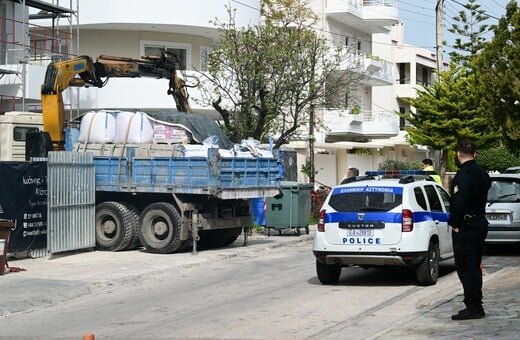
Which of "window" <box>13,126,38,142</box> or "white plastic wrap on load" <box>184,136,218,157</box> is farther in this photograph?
"window" <box>13,126,38,142</box>

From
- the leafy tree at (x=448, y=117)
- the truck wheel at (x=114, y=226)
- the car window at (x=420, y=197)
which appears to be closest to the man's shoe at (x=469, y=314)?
the car window at (x=420, y=197)

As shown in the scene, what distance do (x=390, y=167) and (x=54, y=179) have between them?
90.8 feet

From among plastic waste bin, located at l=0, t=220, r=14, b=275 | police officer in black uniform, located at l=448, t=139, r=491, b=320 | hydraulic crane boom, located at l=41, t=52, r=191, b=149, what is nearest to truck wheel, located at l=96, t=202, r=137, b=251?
hydraulic crane boom, located at l=41, t=52, r=191, b=149

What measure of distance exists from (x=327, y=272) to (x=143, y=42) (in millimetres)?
21788

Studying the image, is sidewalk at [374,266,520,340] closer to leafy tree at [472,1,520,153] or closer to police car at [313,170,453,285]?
police car at [313,170,453,285]

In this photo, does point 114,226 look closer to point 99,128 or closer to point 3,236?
point 99,128

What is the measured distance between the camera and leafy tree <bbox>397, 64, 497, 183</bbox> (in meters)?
34.0

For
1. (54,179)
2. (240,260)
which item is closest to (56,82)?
(54,179)

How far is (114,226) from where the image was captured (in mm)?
19625

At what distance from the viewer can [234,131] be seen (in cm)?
2803

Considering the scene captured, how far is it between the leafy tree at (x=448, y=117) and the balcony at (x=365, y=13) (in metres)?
11.3

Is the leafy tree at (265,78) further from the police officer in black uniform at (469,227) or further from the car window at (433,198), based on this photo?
the police officer in black uniform at (469,227)

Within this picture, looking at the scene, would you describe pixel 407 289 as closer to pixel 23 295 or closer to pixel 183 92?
pixel 23 295

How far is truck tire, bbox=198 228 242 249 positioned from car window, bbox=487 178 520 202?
241 inches
